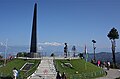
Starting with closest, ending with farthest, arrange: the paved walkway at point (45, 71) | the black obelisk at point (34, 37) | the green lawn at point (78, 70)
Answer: the paved walkway at point (45, 71), the green lawn at point (78, 70), the black obelisk at point (34, 37)

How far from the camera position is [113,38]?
8381cm

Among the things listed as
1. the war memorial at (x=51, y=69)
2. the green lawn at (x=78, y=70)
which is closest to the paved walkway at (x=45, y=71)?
the war memorial at (x=51, y=69)

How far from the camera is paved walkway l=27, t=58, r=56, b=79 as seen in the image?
Answer: 37800mm

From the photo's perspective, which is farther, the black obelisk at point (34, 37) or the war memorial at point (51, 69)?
the black obelisk at point (34, 37)

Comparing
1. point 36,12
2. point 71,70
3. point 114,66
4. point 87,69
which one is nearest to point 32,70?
point 71,70

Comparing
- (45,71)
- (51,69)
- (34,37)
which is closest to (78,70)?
(51,69)

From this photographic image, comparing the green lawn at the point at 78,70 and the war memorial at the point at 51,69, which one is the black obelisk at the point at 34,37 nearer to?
the war memorial at the point at 51,69

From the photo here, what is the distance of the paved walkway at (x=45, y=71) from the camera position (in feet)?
124

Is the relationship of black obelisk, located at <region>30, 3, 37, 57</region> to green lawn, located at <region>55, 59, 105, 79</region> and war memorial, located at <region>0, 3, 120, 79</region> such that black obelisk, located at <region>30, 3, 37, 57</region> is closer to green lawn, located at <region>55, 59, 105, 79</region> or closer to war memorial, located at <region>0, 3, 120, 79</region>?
war memorial, located at <region>0, 3, 120, 79</region>

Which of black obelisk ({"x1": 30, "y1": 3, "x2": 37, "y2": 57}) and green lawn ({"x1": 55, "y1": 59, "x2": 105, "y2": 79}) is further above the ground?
black obelisk ({"x1": 30, "y1": 3, "x2": 37, "y2": 57})

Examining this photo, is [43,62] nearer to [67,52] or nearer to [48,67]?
[48,67]

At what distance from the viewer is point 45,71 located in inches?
1628

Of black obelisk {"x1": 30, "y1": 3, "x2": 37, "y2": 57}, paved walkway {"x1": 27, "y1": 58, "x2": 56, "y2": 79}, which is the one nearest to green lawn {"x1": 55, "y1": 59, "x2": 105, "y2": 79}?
paved walkway {"x1": 27, "y1": 58, "x2": 56, "y2": 79}

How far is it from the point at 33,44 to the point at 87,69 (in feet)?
49.2
